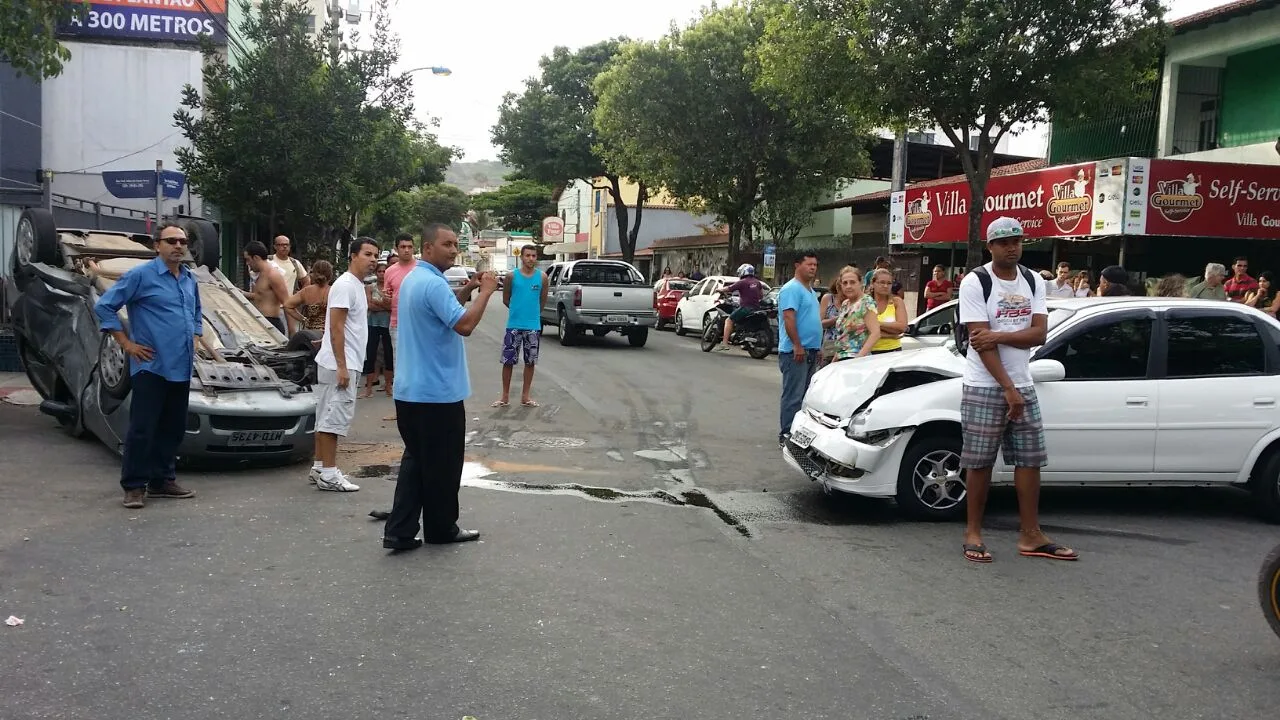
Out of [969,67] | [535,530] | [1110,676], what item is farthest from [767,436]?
[969,67]

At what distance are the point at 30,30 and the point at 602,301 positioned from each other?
10.2 metres

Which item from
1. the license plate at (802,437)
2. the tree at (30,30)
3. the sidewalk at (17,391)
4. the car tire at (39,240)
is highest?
the tree at (30,30)

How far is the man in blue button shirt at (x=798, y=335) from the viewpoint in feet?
27.8

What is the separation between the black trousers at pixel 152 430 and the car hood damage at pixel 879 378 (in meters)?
4.32

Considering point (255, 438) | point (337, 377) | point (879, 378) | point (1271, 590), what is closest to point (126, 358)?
point (255, 438)

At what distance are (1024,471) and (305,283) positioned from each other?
8.49 m

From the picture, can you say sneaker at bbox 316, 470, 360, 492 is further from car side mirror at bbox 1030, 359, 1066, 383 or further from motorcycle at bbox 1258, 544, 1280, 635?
motorcycle at bbox 1258, 544, 1280, 635

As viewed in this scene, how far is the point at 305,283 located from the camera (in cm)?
1151

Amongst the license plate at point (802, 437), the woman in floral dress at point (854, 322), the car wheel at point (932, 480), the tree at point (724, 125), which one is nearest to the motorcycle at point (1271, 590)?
the car wheel at point (932, 480)

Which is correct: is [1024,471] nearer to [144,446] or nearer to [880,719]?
[880,719]

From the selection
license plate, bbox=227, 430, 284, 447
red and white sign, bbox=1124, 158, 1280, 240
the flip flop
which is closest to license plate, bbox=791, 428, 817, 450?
the flip flop

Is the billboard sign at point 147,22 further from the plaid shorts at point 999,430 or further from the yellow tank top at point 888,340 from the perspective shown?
the plaid shorts at point 999,430

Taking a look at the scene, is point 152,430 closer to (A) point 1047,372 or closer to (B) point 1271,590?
(A) point 1047,372

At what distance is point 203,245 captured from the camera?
9.88m
